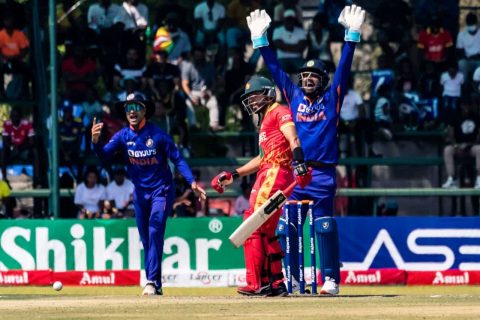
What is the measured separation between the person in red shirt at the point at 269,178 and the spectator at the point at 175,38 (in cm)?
1082

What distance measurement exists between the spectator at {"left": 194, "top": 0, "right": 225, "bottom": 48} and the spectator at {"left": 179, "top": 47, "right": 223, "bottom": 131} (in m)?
0.59

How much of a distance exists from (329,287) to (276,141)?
5.00ft

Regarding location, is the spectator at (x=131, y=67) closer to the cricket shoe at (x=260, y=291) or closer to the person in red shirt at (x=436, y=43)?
the person in red shirt at (x=436, y=43)

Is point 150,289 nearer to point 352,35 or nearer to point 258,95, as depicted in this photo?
point 258,95

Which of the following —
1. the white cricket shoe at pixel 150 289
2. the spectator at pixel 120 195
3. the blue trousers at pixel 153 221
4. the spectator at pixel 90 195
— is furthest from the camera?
the spectator at pixel 90 195

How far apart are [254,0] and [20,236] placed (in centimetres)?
774

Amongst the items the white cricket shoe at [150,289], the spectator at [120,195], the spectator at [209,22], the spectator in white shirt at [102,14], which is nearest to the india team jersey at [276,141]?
the white cricket shoe at [150,289]

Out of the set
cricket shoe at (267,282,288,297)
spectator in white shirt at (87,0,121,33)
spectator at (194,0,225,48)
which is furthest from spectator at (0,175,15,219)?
cricket shoe at (267,282,288,297)

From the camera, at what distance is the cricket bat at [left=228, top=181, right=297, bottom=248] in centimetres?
1258

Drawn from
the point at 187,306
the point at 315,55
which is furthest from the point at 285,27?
the point at 187,306

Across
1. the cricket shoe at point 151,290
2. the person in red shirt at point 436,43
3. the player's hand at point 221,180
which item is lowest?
the cricket shoe at point 151,290

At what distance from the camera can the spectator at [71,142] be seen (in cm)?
2281

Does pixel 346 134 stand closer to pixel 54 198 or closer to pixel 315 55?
pixel 315 55

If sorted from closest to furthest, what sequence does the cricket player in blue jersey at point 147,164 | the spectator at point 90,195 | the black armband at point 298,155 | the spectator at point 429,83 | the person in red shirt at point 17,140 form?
the black armband at point 298,155 → the cricket player in blue jersey at point 147,164 → the spectator at point 90,195 → the person in red shirt at point 17,140 → the spectator at point 429,83
